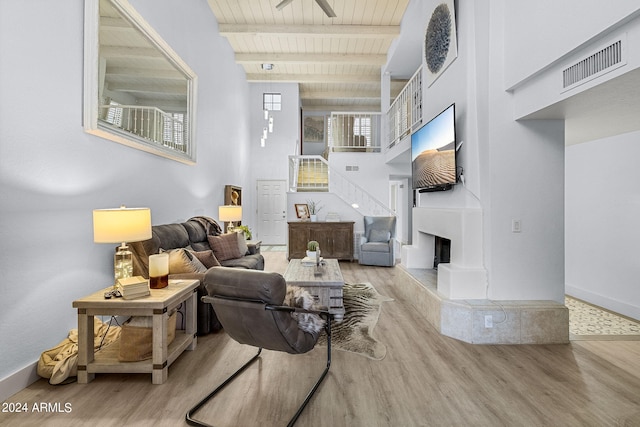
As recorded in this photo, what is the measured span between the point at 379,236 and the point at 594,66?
482 centimetres

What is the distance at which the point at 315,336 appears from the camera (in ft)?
6.95

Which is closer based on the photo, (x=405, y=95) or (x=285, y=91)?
(x=405, y=95)

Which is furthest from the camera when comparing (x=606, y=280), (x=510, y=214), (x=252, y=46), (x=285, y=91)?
(x=285, y=91)

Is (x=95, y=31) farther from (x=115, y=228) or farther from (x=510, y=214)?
(x=510, y=214)

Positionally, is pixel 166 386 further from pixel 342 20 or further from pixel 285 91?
pixel 285 91

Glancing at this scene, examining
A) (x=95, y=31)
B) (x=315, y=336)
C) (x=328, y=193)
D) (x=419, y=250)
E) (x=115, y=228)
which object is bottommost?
(x=315, y=336)

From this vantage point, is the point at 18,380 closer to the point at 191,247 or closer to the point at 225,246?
the point at 191,247

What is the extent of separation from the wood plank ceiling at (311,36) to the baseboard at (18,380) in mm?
5827

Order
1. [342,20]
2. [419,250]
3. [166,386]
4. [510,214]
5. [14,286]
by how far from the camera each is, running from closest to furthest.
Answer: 1. [14,286]
2. [166,386]
3. [510,214]
4. [419,250]
5. [342,20]

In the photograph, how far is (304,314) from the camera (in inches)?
85.0

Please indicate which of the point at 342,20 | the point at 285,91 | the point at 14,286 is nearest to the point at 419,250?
the point at 14,286

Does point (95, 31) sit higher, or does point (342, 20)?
point (342, 20)

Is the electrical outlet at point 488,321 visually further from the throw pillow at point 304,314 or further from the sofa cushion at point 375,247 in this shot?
the sofa cushion at point 375,247

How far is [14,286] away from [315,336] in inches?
79.7
